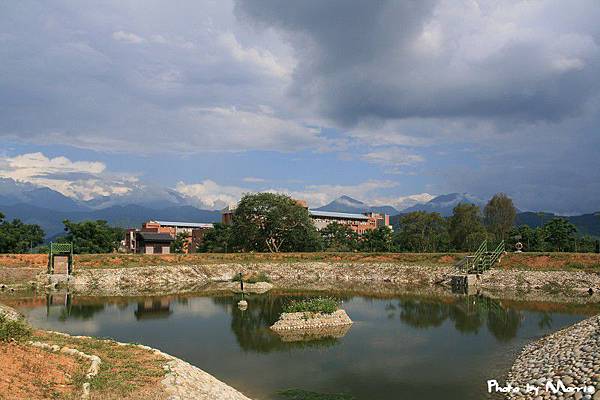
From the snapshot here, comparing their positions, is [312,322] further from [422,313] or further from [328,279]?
[328,279]

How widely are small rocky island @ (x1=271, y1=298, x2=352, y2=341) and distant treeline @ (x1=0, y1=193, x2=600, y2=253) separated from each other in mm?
47102

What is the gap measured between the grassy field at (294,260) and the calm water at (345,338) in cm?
1401

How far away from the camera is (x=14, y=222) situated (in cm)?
7612

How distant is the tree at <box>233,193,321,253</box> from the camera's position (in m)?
76.8

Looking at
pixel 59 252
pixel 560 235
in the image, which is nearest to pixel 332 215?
pixel 560 235

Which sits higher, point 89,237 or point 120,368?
point 89,237

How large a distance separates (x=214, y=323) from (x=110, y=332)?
629 cm

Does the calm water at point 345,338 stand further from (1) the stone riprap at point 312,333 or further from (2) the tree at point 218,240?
(2) the tree at point 218,240

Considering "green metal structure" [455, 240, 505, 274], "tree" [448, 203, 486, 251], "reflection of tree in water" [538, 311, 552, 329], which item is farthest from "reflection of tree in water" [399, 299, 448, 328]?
"tree" [448, 203, 486, 251]

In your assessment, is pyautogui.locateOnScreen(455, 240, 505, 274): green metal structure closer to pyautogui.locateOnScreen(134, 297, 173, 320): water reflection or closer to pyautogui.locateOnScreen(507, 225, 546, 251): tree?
pyautogui.locateOnScreen(507, 225, 546, 251): tree

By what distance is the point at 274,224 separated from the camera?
76.4 metres

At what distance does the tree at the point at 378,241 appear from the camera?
269 ft

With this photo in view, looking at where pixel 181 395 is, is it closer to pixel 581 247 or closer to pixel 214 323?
pixel 214 323

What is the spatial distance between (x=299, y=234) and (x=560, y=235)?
38.4 m
